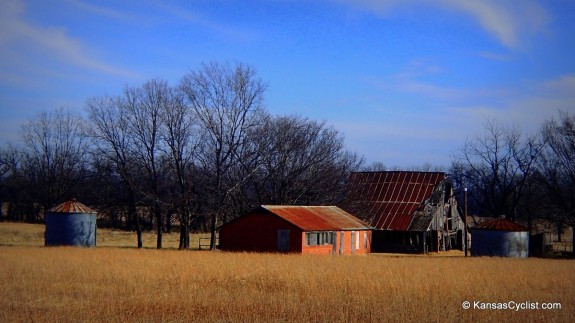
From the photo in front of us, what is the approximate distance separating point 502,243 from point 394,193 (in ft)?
45.6

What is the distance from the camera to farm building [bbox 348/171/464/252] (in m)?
56.8

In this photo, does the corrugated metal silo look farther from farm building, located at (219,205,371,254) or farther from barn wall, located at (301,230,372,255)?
farm building, located at (219,205,371,254)

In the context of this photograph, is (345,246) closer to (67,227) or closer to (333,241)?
(333,241)

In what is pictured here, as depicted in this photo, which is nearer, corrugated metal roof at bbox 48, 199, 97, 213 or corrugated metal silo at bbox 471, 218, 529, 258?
corrugated metal roof at bbox 48, 199, 97, 213

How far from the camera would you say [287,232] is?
43062 mm

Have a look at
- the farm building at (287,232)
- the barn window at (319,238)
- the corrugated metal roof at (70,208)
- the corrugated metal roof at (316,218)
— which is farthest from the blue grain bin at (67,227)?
the barn window at (319,238)

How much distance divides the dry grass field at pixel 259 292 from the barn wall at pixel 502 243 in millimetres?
19334

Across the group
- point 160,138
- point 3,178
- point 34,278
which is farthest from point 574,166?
point 3,178

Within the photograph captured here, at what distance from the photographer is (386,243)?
57.3 m

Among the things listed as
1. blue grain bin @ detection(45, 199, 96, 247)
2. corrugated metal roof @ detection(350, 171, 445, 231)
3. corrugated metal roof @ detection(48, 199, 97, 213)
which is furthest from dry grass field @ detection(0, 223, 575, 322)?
corrugated metal roof @ detection(350, 171, 445, 231)

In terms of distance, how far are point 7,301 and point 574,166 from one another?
165 feet

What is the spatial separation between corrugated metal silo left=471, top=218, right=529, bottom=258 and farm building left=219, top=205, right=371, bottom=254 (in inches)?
369

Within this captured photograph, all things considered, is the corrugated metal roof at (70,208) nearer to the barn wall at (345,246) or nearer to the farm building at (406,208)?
the barn wall at (345,246)

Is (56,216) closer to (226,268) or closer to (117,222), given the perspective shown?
(226,268)
